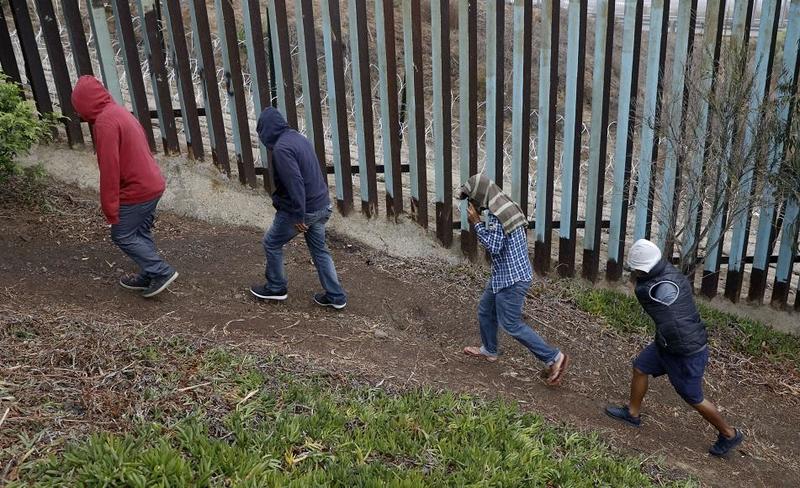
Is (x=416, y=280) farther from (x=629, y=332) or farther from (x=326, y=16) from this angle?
(x=326, y=16)

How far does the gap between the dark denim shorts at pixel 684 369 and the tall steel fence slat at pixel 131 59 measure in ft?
16.2

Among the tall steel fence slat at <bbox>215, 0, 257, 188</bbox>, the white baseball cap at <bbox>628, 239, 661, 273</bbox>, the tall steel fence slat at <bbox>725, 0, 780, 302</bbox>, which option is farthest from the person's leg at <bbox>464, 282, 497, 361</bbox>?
the tall steel fence slat at <bbox>215, 0, 257, 188</bbox>

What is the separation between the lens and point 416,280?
21.6 ft

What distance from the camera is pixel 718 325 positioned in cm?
687

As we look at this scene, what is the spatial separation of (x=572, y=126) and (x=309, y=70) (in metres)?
2.45

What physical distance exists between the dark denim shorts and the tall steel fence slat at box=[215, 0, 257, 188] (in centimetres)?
413

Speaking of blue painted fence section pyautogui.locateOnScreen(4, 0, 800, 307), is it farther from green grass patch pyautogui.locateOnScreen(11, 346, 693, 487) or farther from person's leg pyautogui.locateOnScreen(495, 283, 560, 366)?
green grass patch pyautogui.locateOnScreen(11, 346, 693, 487)

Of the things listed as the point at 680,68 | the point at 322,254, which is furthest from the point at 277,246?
the point at 680,68

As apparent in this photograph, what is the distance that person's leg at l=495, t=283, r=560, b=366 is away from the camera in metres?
4.84

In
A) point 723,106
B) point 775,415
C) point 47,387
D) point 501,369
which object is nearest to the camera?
point 47,387

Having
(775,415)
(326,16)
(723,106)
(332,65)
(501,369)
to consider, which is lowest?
(775,415)

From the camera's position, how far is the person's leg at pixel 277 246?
17.0 feet

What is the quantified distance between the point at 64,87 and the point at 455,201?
389 cm

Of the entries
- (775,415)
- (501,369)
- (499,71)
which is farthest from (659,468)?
(499,71)
